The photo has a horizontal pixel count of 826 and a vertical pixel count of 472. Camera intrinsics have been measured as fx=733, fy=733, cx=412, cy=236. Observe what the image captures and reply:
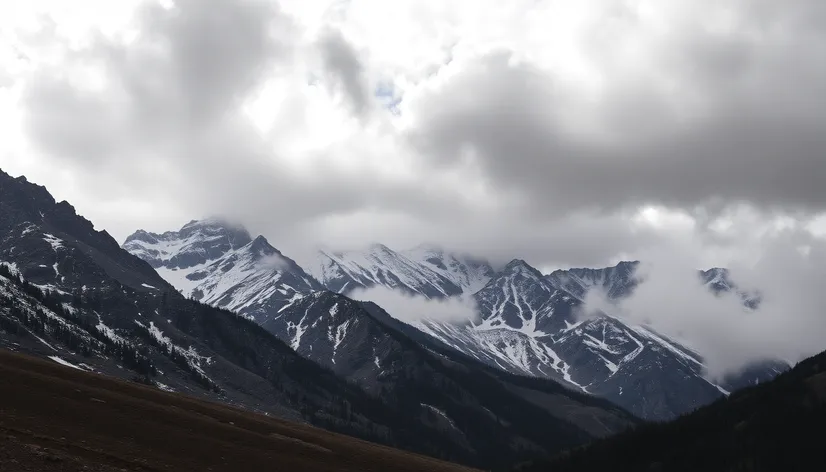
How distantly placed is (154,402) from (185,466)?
35808 millimetres

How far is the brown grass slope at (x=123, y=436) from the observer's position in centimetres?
5844

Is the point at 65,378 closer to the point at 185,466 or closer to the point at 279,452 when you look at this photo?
the point at 279,452

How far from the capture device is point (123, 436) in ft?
234

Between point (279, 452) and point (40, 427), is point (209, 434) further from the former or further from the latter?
point (40, 427)

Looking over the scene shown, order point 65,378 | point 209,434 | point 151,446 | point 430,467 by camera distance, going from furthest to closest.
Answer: point 430,467 < point 65,378 < point 209,434 < point 151,446

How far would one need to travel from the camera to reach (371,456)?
107m

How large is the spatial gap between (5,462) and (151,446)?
20004mm

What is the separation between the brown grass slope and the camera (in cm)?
5844

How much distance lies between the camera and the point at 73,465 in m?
54.8

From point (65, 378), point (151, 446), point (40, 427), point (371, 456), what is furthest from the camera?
point (371, 456)

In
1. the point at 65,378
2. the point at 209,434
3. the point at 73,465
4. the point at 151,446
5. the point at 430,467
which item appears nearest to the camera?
the point at 73,465

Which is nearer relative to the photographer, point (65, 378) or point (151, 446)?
point (151, 446)

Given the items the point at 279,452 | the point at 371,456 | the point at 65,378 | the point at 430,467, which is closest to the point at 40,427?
the point at 279,452

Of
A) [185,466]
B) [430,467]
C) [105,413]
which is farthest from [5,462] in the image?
[430,467]
